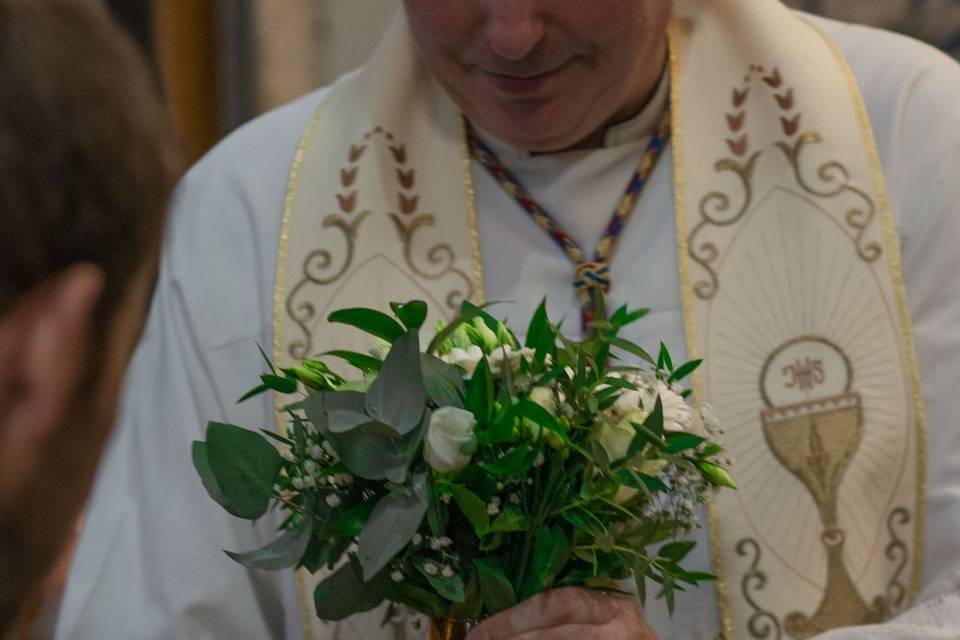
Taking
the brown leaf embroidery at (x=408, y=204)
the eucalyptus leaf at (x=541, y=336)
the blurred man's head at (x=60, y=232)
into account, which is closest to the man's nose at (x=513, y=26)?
the brown leaf embroidery at (x=408, y=204)

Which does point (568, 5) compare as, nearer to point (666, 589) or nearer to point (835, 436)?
point (835, 436)

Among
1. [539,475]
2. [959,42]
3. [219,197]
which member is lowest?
[539,475]

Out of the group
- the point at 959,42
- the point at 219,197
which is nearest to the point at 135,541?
the point at 219,197

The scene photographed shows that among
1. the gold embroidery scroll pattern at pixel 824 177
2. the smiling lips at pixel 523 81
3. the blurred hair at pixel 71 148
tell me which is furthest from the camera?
the gold embroidery scroll pattern at pixel 824 177

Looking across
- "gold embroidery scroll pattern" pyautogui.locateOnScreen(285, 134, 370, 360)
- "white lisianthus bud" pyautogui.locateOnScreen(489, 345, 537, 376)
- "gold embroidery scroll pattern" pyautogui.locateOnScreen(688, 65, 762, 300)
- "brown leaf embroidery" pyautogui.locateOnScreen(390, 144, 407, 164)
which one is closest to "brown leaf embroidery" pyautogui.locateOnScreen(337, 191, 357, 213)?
"gold embroidery scroll pattern" pyautogui.locateOnScreen(285, 134, 370, 360)

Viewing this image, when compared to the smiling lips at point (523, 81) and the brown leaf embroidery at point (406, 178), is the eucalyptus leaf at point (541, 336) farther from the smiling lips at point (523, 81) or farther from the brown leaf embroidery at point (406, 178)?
the brown leaf embroidery at point (406, 178)

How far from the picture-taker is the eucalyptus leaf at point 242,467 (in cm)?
234

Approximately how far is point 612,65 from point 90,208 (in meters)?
1.56

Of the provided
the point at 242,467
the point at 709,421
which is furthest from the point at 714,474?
the point at 242,467

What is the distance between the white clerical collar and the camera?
10.8 ft

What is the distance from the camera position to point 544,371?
2.33m

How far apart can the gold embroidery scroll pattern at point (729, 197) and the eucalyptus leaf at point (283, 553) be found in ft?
3.63

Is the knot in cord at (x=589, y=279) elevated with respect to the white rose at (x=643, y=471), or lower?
elevated

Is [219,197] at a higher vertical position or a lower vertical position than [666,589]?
higher
